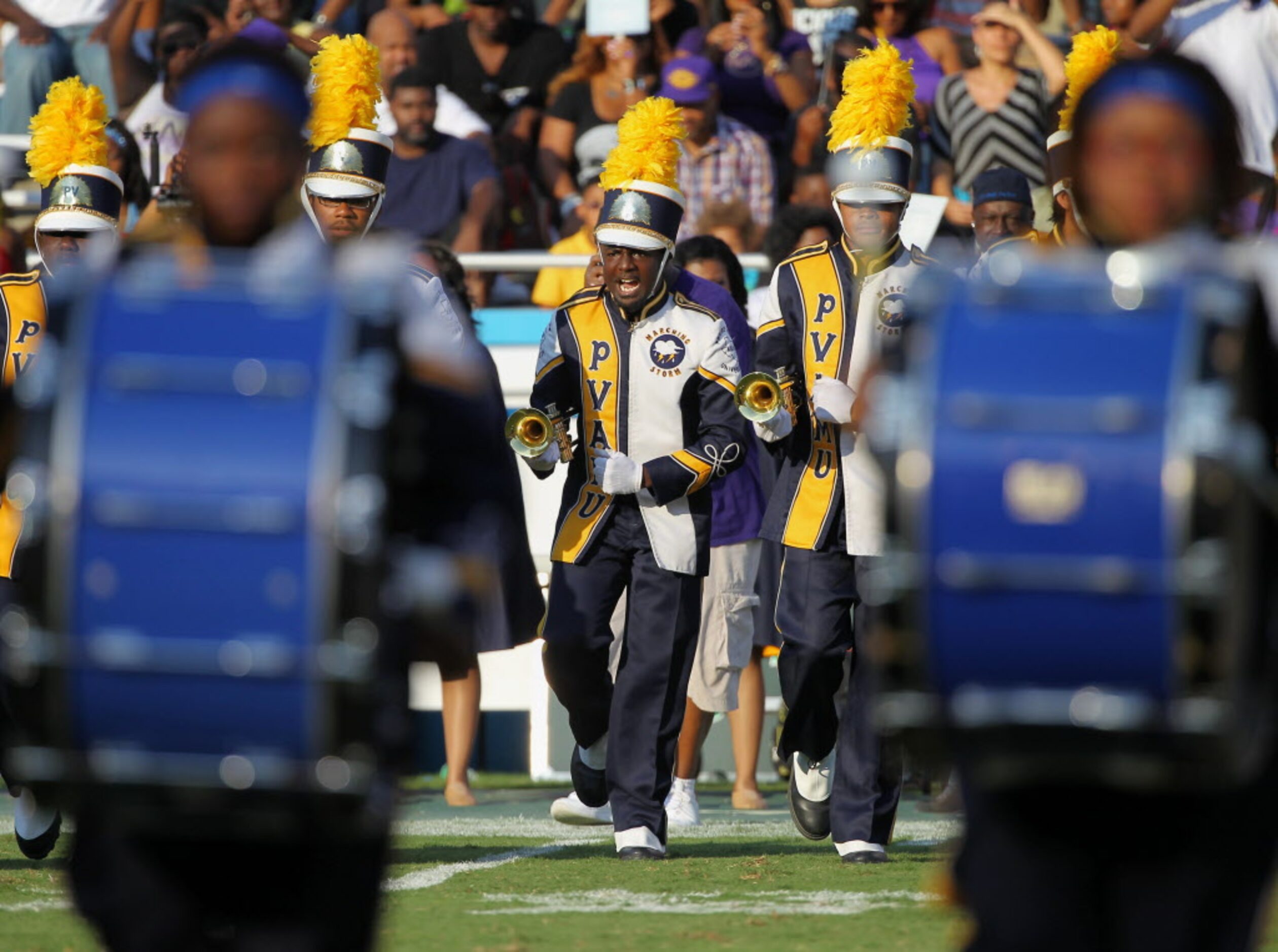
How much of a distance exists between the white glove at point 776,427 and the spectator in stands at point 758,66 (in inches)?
205

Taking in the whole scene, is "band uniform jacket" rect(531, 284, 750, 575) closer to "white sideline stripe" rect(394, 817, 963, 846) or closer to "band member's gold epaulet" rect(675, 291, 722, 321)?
"band member's gold epaulet" rect(675, 291, 722, 321)

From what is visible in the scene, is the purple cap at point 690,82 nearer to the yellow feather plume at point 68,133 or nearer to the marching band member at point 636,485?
the marching band member at point 636,485

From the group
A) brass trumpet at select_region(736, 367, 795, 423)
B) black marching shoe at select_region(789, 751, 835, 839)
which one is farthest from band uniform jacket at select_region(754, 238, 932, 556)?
black marching shoe at select_region(789, 751, 835, 839)

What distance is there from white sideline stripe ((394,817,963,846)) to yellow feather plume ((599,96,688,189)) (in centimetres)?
242

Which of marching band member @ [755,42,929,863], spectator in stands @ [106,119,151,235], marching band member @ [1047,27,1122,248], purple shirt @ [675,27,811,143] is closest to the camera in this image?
marching band member @ [1047,27,1122,248]

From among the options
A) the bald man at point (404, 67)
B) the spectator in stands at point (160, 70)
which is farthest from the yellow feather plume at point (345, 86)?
the bald man at point (404, 67)

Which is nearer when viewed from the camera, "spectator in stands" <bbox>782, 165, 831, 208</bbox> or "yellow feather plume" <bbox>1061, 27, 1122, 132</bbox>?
"yellow feather plume" <bbox>1061, 27, 1122, 132</bbox>

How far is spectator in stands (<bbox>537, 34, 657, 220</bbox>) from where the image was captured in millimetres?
12695

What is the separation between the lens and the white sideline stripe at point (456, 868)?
24.4ft

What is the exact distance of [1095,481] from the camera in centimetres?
339

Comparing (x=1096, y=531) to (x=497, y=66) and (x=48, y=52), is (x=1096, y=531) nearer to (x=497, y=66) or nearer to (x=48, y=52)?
(x=497, y=66)

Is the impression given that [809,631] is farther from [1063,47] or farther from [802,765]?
[1063,47]

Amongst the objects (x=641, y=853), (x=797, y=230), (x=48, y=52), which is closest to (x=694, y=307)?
(x=641, y=853)

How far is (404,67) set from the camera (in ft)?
42.3
